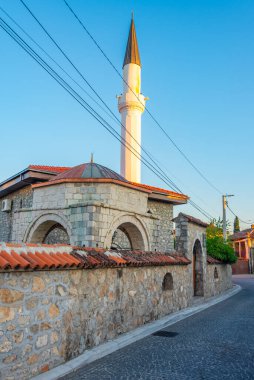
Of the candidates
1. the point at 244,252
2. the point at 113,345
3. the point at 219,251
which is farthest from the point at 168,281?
the point at 244,252

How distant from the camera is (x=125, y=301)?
6953 millimetres

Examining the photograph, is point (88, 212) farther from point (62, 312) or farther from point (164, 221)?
point (164, 221)

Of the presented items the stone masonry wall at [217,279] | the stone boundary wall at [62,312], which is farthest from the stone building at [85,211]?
the stone masonry wall at [217,279]

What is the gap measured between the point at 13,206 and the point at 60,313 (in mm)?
10767

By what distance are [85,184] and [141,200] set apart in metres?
2.42

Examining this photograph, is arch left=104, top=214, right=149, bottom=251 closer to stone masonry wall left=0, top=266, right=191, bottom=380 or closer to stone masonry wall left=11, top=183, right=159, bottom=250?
stone masonry wall left=11, top=183, right=159, bottom=250

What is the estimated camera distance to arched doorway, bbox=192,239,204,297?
44.0 ft

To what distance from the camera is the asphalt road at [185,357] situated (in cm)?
467

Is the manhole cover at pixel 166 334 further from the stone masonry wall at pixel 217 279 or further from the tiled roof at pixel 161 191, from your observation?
the tiled roof at pixel 161 191

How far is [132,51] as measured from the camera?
2698 centimetres

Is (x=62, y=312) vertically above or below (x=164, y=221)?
below

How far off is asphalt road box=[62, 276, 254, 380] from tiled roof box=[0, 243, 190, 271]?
1.55m

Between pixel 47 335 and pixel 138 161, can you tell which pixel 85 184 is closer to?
pixel 47 335

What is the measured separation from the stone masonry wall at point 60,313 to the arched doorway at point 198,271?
6.21 meters
